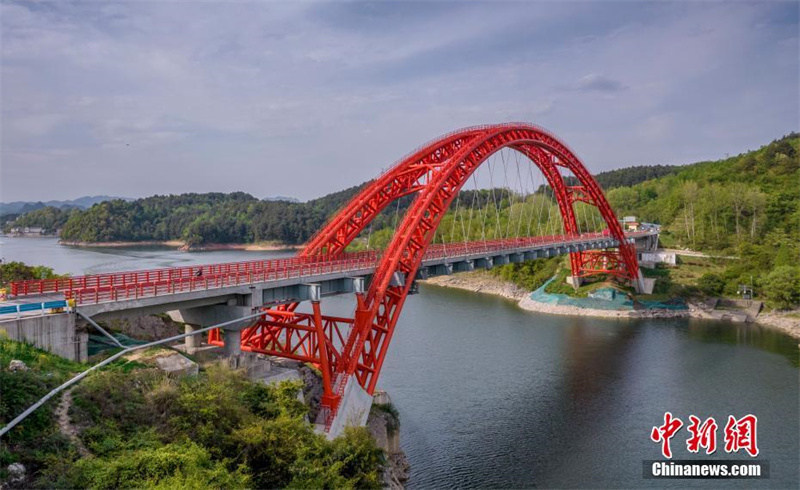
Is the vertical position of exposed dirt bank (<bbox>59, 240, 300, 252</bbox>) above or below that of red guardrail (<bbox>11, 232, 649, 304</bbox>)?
below

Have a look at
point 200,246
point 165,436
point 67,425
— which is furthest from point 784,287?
point 200,246

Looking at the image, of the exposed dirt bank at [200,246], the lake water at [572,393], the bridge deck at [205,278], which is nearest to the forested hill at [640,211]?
the exposed dirt bank at [200,246]

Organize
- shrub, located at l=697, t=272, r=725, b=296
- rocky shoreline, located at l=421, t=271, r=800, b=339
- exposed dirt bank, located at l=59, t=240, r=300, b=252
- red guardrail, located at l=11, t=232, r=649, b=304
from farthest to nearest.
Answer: exposed dirt bank, located at l=59, t=240, r=300, b=252 → shrub, located at l=697, t=272, r=725, b=296 → rocky shoreline, located at l=421, t=271, r=800, b=339 → red guardrail, located at l=11, t=232, r=649, b=304

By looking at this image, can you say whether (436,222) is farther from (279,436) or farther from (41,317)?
(41,317)

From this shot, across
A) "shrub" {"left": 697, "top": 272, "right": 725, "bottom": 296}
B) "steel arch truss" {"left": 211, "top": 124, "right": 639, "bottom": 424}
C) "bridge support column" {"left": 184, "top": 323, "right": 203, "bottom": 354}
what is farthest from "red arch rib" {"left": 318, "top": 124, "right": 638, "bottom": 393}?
"shrub" {"left": 697, "top": 272, "right": 725, "bottom": 296}

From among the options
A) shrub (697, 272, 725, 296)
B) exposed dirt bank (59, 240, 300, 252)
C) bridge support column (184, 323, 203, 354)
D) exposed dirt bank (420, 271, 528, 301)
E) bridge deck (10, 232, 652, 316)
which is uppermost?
bridge deck (10, 232, 652, 316)

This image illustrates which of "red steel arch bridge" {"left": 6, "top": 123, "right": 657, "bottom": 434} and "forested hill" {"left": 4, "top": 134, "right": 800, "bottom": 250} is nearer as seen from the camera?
"red steel arch bridge" {"left": 6, "top": 123, "right": 657, "bottom": 434}

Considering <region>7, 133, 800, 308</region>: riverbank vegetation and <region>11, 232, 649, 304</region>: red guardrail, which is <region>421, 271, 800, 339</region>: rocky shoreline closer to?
<region>7, 133, 800, 308</region>: riverbank vegetation

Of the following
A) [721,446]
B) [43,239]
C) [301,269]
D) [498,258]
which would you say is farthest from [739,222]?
[43,239]

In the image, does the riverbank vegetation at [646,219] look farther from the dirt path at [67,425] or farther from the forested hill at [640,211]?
the dirt path at [67,425]
